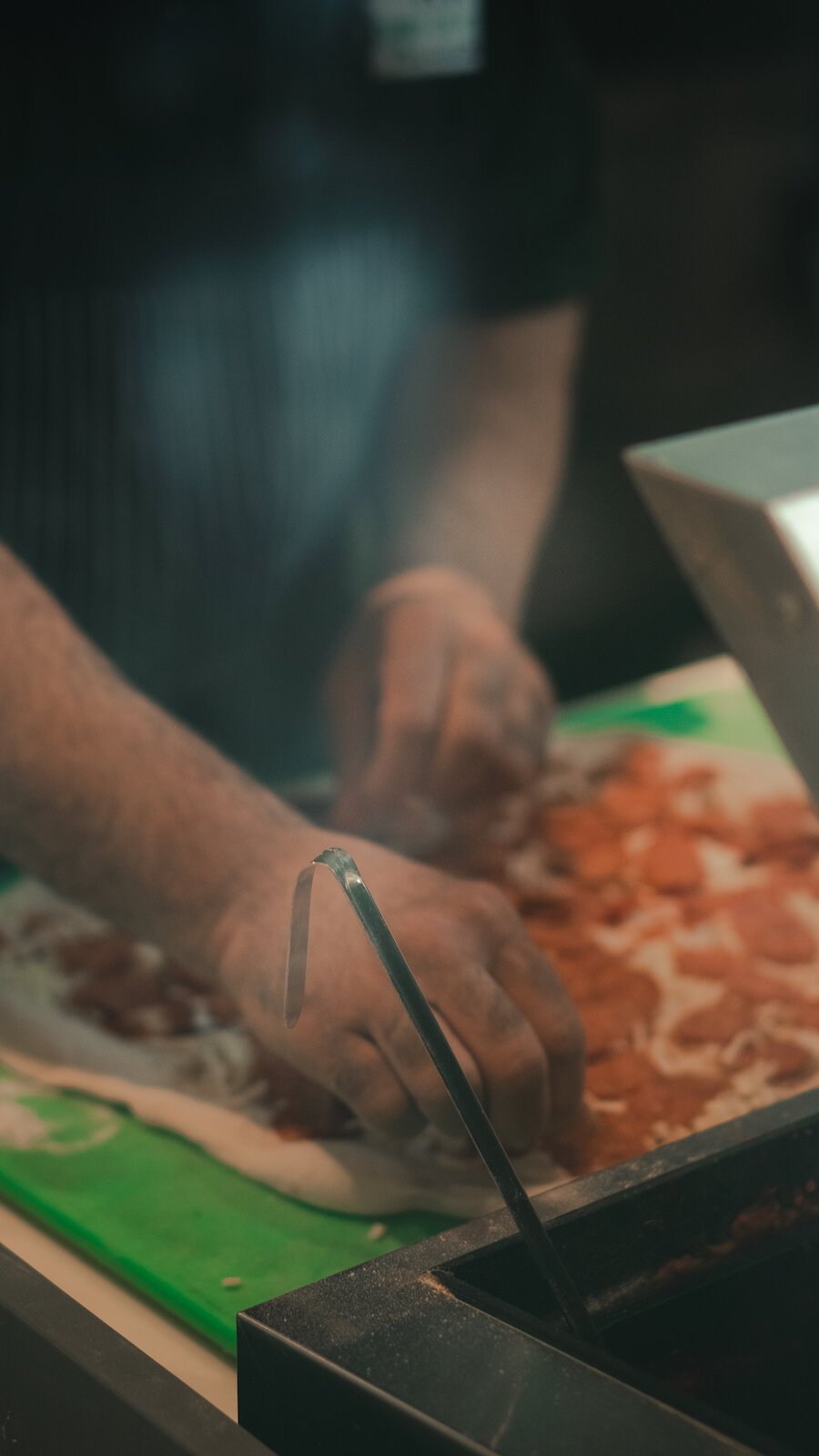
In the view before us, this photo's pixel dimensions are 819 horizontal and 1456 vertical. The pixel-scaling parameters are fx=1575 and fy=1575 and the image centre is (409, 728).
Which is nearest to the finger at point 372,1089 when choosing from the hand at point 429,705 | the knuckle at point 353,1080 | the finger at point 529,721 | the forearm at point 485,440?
the knuckle at point 353,1080

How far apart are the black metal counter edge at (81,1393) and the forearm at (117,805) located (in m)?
0.21

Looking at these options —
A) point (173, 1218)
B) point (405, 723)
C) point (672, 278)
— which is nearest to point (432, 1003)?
point (173, 1218)

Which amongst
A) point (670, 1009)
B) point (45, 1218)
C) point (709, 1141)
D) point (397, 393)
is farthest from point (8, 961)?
point (397, 393)

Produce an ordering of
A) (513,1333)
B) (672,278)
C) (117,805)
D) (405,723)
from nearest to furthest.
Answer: (513,1333)
(117,805)
(405,723)
(672,278)

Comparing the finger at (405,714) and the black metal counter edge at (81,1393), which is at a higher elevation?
the black metal counter edge at (81,1393)

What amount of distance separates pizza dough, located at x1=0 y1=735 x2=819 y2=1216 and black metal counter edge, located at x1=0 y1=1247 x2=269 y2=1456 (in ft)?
0.50

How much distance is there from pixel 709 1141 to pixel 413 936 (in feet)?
0.48

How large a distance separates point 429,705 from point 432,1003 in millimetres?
435

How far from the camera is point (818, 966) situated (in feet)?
2.71

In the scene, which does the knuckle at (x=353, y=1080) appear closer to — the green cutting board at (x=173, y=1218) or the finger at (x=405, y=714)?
the green cutting board at (x=173, y=1218)

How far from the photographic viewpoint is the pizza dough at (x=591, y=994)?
0.67 meters

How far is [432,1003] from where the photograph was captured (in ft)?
2.01

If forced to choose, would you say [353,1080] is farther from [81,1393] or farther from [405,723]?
[405,723]

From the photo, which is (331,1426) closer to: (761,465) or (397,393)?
(761,465)
